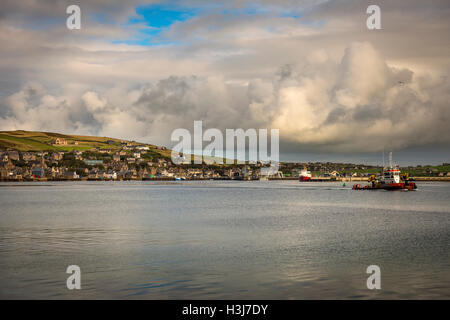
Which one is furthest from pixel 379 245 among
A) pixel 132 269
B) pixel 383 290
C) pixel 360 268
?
pixel 132 269

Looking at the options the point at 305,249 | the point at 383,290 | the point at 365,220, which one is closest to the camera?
the point at 383,290

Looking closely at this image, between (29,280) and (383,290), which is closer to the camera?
(383,290)

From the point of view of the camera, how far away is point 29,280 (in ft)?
68.7

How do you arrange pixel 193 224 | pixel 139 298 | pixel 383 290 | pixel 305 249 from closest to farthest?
pixel 139 298 < pixel 383 290 < pixel 305 249 < pixel 193 224

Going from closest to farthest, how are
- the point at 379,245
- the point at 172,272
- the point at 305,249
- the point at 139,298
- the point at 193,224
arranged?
the point at 139,298 → the point at 172,272 → the point at 305,249 → the point at 379,245 → the point at 193,224

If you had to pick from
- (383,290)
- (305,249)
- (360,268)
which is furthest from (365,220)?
(383,290)

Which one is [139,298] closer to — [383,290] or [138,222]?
[383,290]

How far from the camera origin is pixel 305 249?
102ft
